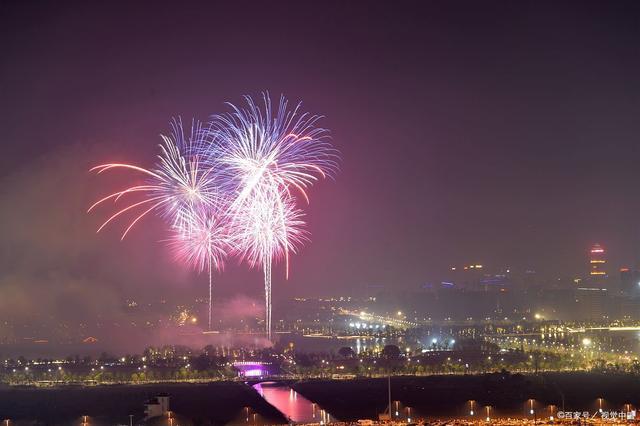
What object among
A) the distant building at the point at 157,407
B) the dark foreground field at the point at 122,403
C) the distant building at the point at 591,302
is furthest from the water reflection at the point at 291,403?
the distant building at the point at 591,302

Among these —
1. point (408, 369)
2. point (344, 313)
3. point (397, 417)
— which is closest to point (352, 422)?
point (397, 417)

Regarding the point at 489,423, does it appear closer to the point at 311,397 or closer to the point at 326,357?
the point at 311,397

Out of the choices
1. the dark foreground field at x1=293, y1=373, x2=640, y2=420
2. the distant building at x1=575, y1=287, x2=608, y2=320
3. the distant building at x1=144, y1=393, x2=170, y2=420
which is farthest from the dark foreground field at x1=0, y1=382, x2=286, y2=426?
the distant building at x1=575, y1=287, x2=608, y2=320

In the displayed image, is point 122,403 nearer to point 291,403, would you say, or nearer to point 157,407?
point 157,407

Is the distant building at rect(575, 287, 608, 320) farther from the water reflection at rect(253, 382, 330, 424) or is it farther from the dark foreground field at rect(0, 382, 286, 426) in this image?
the dark foreground field at rect(0, 382, 286, 426)

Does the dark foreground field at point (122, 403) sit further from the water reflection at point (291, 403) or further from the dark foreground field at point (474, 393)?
the dark foreground field at point (474, 393)

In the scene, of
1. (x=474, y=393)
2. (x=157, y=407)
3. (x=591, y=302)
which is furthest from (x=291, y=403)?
(x=591, y=302)
